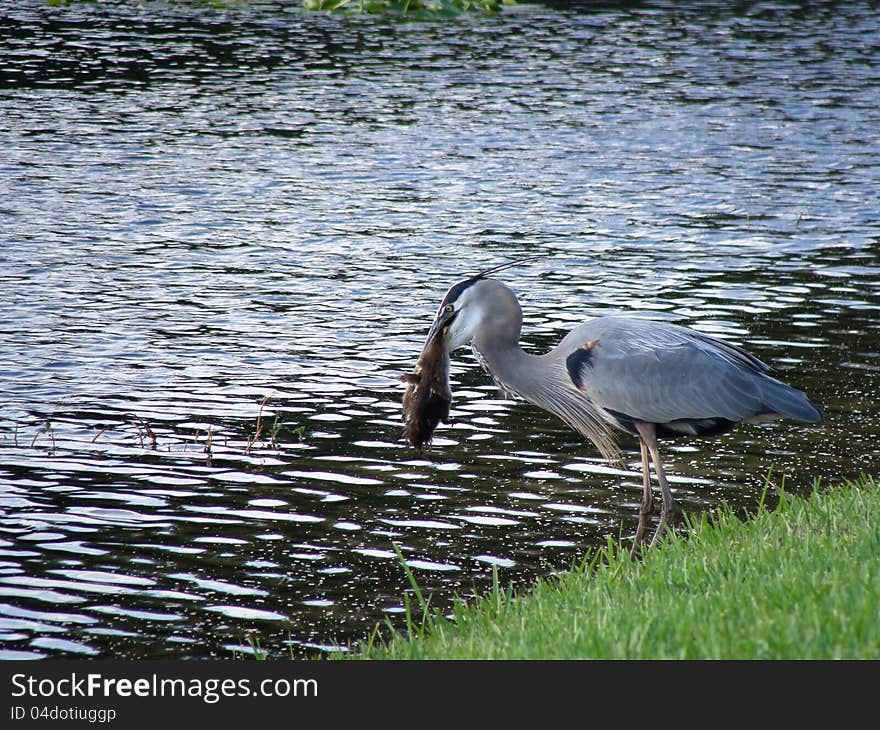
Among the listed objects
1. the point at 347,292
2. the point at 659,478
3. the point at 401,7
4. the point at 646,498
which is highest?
the point at 659,478

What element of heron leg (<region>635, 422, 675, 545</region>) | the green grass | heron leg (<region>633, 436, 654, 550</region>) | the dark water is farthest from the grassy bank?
the green grass

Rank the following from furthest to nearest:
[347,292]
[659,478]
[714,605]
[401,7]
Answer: [401,7] < [347,292] < [659,478] < [714,605]

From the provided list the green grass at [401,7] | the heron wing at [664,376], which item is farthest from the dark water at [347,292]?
the green grass at [401,7]

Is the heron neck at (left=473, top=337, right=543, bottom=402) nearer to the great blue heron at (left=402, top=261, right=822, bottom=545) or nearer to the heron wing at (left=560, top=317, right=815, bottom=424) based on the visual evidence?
the great blue heron at (left=402, top=261, right=822, bottom=545)

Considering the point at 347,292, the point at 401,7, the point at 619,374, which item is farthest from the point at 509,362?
the point at 401,7

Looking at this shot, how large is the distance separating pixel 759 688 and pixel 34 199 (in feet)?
44.2

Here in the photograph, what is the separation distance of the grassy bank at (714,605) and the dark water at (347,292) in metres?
1.01

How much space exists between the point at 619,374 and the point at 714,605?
A: 3086mm

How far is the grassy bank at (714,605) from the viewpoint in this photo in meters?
4.87

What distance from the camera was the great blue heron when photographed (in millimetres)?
8227

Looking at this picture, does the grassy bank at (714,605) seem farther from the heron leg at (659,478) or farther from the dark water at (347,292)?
the dark water at (347,292)

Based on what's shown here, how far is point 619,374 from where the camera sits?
829 cm

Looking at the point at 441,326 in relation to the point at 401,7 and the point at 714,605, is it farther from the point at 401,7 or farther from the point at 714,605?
the point at 401,7

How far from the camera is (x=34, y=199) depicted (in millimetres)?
16469
